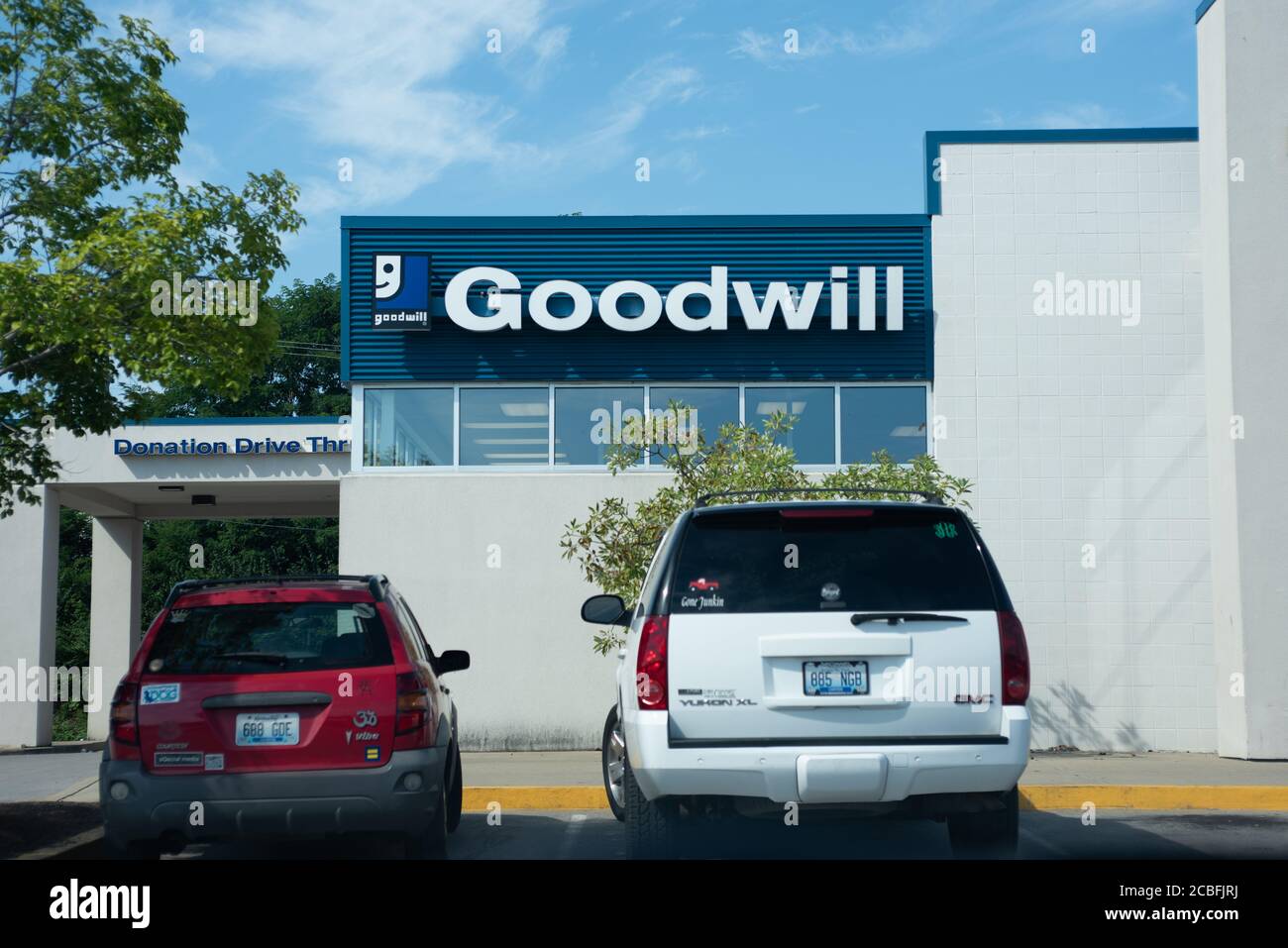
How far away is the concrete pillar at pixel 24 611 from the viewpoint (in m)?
21.8

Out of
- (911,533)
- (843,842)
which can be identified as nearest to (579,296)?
(843,842)

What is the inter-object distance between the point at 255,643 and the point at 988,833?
3.99m

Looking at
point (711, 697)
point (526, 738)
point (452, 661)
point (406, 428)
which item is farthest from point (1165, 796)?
point (406, 428)

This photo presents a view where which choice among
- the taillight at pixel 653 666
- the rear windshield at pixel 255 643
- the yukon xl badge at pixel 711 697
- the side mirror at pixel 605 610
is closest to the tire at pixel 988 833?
the yukon xl badge at pixel 711 697

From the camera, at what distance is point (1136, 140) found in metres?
16.8

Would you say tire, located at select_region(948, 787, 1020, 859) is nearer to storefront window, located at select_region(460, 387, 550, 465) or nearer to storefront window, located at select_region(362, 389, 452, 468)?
storefront window, located at select_region(460, 387, 550, 465)

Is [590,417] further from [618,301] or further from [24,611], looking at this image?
[24,611]

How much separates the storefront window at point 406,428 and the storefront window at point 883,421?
16.6 ft

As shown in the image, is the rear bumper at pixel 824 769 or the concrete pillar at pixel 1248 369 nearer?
the rear bumper at pixel 824 769

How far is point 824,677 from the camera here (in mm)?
6152

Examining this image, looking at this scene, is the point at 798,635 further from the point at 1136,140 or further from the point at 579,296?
the point at 1136,140

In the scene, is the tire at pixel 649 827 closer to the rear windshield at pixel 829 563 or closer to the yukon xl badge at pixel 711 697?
the yukon xl badge at pixel 711 697

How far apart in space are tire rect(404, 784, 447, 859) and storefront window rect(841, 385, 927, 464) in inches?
395
